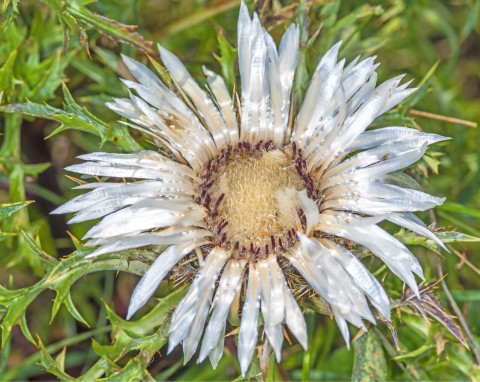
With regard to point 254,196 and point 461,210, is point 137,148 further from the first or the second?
point 461,210

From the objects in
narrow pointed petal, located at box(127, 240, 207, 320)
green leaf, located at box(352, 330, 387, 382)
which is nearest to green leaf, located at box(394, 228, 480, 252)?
green leaf, located at box(352, 330, 387, 382)

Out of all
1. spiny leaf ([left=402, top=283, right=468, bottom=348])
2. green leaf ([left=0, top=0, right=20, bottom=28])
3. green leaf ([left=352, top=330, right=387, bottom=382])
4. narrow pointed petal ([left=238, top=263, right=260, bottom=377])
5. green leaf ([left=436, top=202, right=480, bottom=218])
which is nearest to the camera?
narrow pointed petal ([left=238, top=263, right=260, bottom=377])

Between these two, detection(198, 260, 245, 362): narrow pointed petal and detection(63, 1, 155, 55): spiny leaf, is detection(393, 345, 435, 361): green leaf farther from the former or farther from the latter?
detection(63, 1, 155, 55): spiny leaf

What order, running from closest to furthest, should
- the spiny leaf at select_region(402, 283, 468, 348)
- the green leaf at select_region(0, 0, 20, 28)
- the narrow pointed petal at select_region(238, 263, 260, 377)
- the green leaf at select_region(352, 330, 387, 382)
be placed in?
the narrow pointed petal at select_region(238, 263, 260, 377), the spiny leaf at select_region(402, 283, 468, 348), the green leaf at select_region(0, 0, 20, 28), the green leaf at select_region(352, 330, 387, 382)

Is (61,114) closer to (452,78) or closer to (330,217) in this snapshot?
(330,217)

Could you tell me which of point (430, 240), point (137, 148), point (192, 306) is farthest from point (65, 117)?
point (430, 240)

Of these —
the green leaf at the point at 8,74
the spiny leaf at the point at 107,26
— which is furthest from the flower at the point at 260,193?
the green leaf at the point at 8,74

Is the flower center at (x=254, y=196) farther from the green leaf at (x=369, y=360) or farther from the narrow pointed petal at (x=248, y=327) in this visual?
the green leaf at (x=369, y=360)

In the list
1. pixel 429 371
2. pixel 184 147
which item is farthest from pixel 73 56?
pixel 429 371
